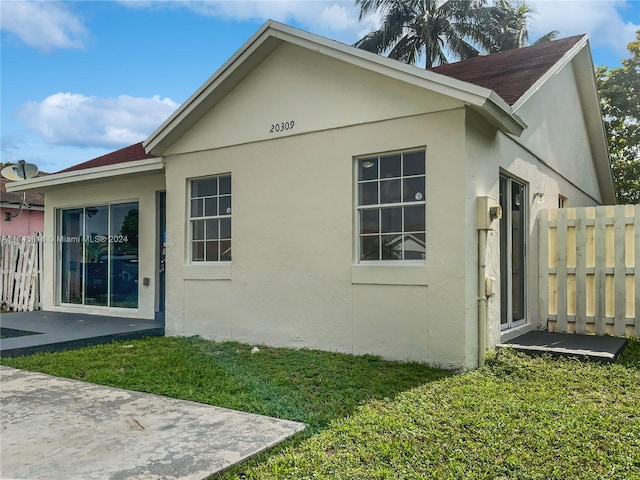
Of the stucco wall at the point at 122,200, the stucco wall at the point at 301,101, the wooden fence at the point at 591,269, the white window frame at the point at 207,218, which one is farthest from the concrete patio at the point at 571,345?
the stucco wall at the point at 122,200

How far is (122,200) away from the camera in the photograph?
1066 centimetres

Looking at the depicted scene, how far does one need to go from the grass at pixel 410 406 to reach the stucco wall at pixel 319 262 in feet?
1.45

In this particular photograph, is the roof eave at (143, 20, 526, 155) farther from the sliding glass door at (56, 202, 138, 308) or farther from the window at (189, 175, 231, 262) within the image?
the sliding glass door at (56, 202, 138, 308)

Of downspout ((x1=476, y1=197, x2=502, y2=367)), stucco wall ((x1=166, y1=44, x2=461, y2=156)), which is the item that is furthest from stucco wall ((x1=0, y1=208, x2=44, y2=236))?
downspout ((x1=476, y1=197, x2=502, y2=367))

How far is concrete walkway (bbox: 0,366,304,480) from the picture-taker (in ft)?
11.1

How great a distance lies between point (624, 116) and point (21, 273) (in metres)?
21.2

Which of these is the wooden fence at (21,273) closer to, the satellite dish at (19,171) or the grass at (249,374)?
the satellite dish at (19,171)

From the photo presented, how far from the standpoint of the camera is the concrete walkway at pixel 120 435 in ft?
11.1

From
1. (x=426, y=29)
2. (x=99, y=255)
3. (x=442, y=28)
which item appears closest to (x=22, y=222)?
(x=99, y=255)

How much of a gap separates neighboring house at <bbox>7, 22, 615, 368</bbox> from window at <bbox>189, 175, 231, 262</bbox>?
0.03m

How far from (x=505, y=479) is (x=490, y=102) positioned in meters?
4.17

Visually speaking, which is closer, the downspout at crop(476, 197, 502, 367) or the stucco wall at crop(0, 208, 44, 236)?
the downspout at crop(476, 197, 502, 367)

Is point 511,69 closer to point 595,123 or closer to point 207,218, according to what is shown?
point 595,123

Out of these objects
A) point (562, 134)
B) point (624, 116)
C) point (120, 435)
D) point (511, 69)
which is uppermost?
point (624, 116)
